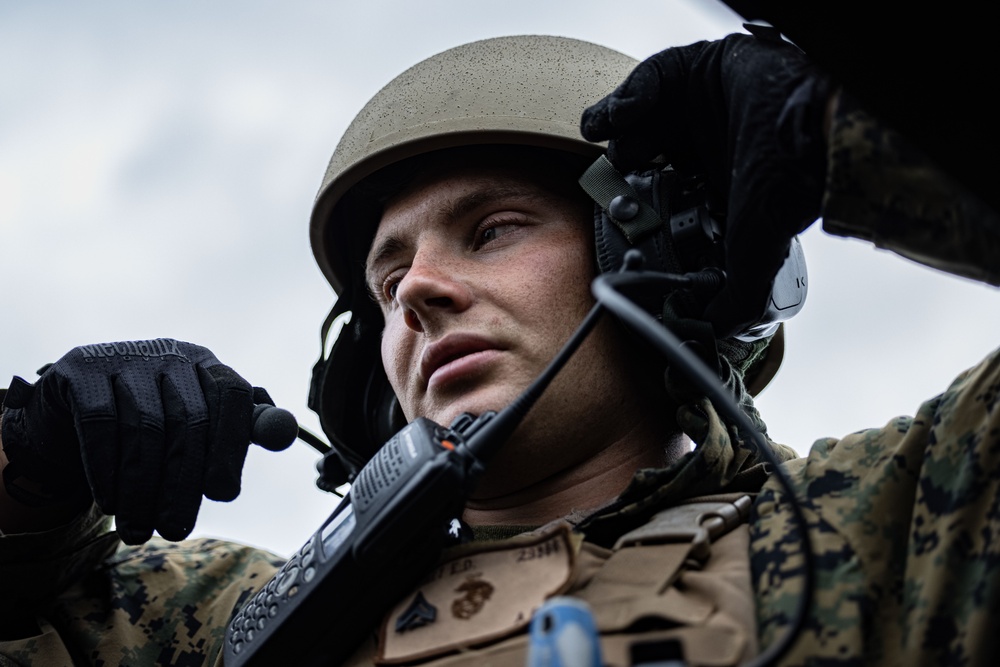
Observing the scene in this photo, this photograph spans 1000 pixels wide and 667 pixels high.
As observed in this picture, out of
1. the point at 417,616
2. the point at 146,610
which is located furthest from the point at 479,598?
the point at 146,610

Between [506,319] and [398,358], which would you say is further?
[398,358]

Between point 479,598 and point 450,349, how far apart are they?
0.64 metres

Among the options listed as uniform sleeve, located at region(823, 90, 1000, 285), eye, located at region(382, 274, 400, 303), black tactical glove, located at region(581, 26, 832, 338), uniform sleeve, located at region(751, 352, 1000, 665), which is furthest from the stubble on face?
uniform sleeve, located at region(823, 90, 1000, 285)

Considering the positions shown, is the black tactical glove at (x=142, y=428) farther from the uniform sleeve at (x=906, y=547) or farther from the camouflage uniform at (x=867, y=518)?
the uniform sleeve at (x=906, y=547)

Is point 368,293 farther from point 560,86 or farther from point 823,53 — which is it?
point 823,53

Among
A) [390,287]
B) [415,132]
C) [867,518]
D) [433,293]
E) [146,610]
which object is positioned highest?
[415,132]

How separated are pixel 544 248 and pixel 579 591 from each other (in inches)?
34.2

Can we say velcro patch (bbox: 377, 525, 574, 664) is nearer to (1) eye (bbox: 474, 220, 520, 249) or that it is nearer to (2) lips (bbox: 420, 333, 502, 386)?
(2) lips (bbox: 420, 333, 502, 386)

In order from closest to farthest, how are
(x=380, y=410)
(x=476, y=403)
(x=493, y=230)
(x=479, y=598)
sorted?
(x=479, y=598) → (x=476, y=403) → (x=493, y=230) → (x=380, y=410)

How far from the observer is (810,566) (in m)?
1.27

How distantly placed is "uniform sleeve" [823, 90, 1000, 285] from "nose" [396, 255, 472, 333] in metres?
0.98

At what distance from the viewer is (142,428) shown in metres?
2.04

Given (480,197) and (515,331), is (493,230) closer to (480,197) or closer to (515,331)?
→ (480,197)

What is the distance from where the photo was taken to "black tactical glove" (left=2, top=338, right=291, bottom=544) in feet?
6.68
